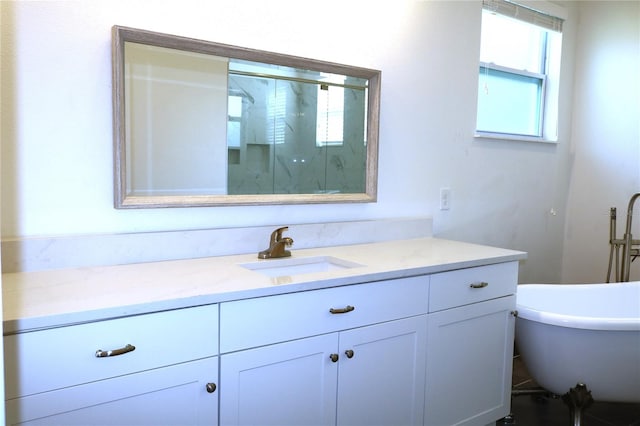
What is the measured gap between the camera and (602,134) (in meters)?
3.20

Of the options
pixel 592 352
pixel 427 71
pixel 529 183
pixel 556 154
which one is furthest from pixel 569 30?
pixel 592 352

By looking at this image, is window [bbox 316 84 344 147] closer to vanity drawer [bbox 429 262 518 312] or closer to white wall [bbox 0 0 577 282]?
white wall [bbox 0 0 577 282]

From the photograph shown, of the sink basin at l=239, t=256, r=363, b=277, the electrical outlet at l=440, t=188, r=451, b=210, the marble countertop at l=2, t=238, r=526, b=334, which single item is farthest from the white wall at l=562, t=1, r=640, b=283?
the sink basin at l=239, t=256, r=363, b=277

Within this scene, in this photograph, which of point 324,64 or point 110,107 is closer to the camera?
point 110,107

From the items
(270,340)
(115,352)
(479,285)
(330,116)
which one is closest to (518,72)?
(330,116)

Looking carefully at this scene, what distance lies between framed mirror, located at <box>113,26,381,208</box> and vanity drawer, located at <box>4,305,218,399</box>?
566mm

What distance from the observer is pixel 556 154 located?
3273 millimetres

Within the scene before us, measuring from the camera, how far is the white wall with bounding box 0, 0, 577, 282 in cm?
155

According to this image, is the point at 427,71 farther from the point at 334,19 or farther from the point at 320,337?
the point at 320,337

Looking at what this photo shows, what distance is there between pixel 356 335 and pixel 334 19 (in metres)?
1.31

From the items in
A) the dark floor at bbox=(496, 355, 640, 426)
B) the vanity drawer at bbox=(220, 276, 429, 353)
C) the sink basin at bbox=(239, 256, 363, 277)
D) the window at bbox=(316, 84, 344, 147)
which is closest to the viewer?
the vanity drawer at bbox=(220, 276, 429, 353)

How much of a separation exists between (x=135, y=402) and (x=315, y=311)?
560 mm

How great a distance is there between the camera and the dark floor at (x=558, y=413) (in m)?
2.37

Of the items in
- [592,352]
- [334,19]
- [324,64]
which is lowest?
[592,352]
